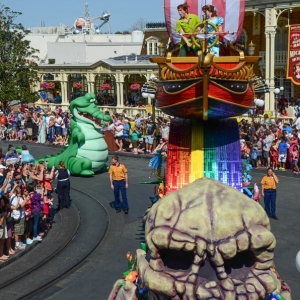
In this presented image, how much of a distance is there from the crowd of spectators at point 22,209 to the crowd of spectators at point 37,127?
9891 mm

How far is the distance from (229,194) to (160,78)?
3.80 m

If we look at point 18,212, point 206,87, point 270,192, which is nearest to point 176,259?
point 206,87

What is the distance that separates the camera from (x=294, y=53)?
23.3 m

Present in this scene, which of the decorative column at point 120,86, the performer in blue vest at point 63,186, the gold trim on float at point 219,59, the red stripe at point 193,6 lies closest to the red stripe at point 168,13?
the red stripe at point 193,6

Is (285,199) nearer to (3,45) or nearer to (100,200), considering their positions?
(100,200)

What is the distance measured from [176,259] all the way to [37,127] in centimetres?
2046

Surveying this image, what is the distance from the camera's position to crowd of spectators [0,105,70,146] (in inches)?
895

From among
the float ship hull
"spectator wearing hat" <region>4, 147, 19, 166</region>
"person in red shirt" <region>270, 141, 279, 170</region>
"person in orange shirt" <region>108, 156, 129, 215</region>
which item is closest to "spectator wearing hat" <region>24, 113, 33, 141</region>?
"spectator wearing hat" <region>4, 147, 19, 166</region>

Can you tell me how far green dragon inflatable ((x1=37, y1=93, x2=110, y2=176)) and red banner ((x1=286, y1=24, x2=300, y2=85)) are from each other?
10.4 meters

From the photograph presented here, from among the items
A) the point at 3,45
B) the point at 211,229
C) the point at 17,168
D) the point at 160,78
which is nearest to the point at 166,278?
the point at 211,229

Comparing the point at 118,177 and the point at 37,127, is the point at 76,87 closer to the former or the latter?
the point at 37,127

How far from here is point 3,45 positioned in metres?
27.4

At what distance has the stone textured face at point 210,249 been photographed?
3725 mm

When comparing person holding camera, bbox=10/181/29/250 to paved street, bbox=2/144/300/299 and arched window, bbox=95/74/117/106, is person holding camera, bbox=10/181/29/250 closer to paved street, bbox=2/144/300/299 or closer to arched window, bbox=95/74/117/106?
paved street, bbox=2/144/300/299
